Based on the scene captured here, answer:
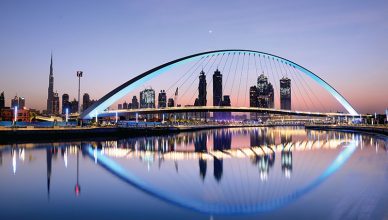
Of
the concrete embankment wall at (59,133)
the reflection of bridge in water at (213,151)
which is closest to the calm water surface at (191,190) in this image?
the reflection of bridge in water at (213,151)

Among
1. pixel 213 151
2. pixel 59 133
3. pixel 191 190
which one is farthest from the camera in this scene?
pixel 59 133

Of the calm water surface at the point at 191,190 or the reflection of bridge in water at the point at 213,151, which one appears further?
the reflection of bridge in water at the point at 213,151

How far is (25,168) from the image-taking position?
567 inches

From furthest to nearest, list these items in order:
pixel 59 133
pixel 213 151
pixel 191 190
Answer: pixel 59 133 → pixel 213 151 → pixel 191 190

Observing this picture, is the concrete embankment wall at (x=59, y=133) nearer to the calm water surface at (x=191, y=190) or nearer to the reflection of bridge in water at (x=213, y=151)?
the reflection of bridge in water at (x=213, y=151)

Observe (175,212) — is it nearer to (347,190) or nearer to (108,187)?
(108,187)

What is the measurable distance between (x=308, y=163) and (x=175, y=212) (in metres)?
10.7

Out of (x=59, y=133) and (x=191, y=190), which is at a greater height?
(x=59, y=133)

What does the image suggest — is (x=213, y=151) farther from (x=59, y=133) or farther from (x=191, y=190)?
(x=59, y=133)

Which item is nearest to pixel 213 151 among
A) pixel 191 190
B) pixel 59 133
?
pixel 191 190

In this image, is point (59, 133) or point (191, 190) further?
point (59, 133)

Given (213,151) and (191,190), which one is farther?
(213,151)

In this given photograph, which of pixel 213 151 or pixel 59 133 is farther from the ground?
pixel 59 133

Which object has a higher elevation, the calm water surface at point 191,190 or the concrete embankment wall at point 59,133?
the concrete embankment wall at point 59,133
